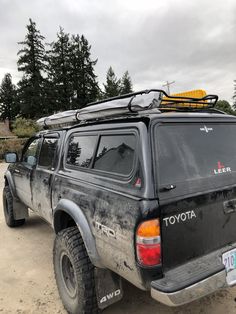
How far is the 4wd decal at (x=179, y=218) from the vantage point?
214cm

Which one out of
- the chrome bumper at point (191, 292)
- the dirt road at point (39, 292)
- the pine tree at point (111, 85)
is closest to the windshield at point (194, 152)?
the chrome bumper at point (191, 292)

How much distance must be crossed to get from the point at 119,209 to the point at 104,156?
0.67 meters

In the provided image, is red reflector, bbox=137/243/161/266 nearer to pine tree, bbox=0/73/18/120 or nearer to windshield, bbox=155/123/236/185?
windshield, bbox=155/123/236/185

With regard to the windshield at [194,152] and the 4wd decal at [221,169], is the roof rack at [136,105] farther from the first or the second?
the 4wd decal at [221,169]

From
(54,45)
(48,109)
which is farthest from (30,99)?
(54,45)

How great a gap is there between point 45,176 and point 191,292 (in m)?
2.33

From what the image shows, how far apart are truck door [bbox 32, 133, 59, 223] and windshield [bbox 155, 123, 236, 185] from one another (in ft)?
5.60

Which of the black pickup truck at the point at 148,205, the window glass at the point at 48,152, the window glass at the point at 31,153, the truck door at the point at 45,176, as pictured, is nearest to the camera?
the black pickup truck at the point at 148,205

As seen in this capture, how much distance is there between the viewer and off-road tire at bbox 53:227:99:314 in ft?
8.59

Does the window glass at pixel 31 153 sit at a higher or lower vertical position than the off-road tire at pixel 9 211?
higher

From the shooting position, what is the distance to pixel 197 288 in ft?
6.81

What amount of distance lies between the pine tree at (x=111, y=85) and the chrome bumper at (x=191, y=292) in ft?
200

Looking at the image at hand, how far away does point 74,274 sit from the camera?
2805 millimetres

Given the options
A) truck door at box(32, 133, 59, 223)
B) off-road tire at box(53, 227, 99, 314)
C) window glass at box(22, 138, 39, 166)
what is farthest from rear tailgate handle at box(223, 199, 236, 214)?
window glass at box(22, 138, 39, 166)
